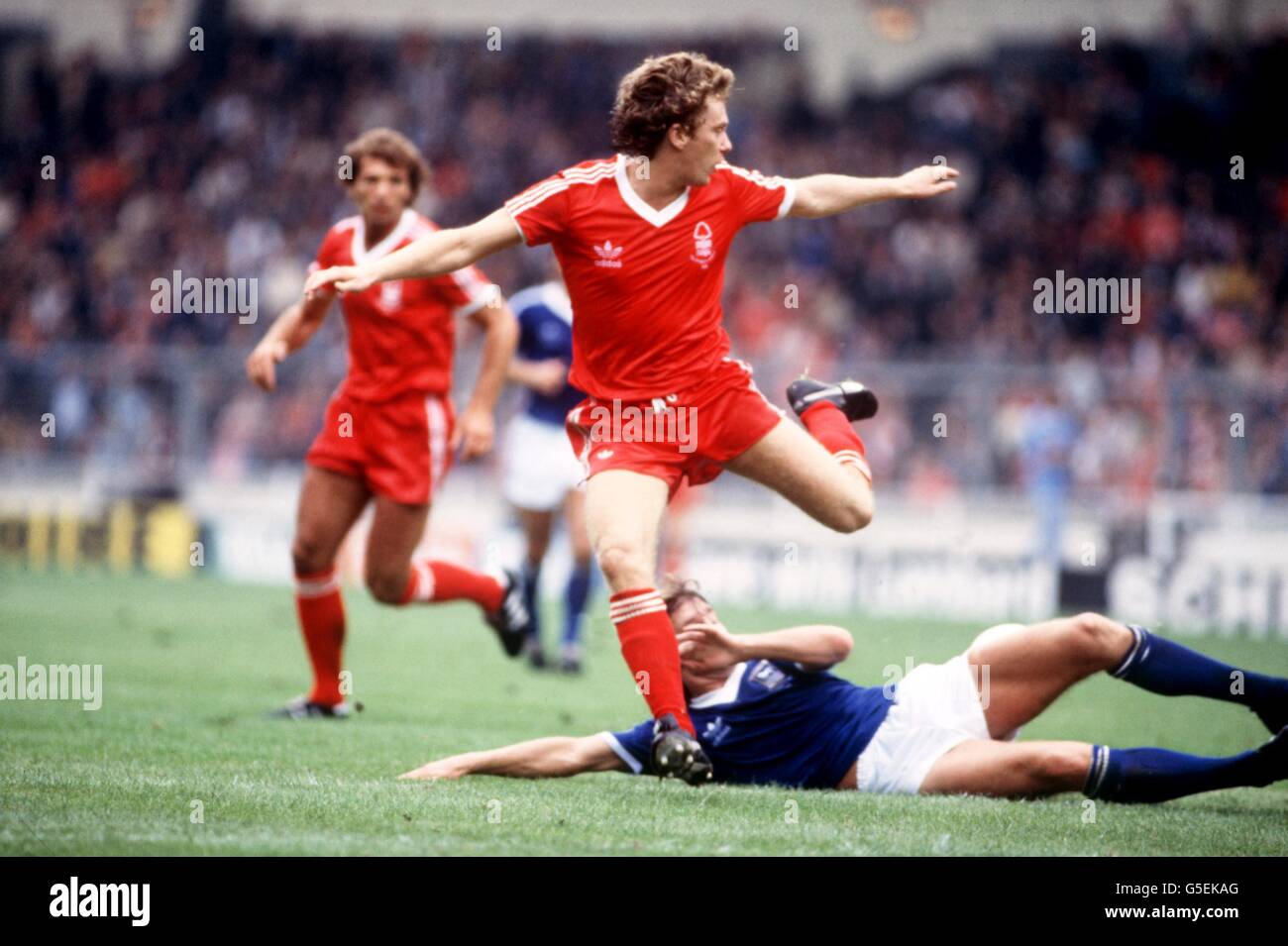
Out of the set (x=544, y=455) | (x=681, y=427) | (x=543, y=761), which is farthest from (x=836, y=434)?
(x=544, y=455)

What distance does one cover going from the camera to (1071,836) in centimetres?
528

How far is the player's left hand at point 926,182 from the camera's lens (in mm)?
6727

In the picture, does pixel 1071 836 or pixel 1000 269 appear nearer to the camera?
pixel 1071 836

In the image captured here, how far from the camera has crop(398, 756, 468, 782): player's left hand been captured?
6109 mm

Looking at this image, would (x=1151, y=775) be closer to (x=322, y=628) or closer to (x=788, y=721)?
(x=788, y=721)

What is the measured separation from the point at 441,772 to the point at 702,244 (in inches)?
88.4

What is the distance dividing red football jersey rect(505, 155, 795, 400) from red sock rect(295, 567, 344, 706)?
2.33m

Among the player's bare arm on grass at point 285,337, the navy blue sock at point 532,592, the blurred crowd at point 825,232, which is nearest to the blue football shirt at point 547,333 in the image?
the navy blue sock at point 532,592

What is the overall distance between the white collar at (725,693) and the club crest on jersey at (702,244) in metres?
1.58

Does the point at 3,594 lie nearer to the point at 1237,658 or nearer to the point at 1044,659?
the point at 1237,658

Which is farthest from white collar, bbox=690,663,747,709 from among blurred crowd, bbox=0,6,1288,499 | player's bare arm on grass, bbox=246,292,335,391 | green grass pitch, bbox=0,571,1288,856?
blurred crowd, bbox=0,6,1288,499

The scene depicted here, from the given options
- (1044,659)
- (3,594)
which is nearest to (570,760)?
(1044,659)

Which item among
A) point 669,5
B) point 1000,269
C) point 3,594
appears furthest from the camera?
point 669,5
